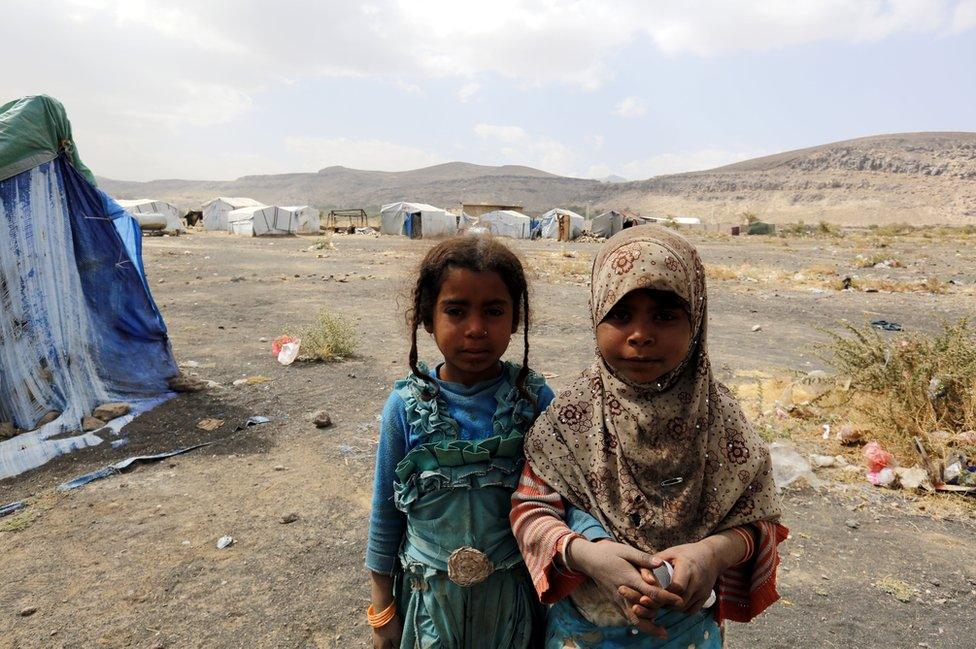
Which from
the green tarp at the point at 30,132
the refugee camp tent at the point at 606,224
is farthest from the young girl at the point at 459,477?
the refugee camp tent at the point at 606,224

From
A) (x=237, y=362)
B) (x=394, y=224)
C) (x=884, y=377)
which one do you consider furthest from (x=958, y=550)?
(x=394, y=224)

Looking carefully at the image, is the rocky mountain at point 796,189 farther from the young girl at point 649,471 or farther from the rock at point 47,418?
the young girl at point 649,471

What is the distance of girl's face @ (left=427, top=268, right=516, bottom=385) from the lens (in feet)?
4.85

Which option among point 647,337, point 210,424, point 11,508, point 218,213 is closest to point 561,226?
point 218,213

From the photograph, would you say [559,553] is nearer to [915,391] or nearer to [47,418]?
[915,391]

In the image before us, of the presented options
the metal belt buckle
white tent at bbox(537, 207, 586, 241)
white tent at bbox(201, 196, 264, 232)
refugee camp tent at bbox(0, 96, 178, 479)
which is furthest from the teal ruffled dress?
white tent at bbox(201, 196, 264, 232)

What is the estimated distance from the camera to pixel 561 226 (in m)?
38.8

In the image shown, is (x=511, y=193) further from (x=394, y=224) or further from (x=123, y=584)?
(x=123, y=584)

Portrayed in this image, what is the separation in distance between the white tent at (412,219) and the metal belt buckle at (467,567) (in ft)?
118

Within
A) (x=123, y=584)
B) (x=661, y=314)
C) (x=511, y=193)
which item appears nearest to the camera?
(x=661, y=314)

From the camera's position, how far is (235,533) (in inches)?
129

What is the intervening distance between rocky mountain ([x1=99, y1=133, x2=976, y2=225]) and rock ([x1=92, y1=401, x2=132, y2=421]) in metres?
61.4

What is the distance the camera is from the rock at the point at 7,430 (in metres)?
4.41

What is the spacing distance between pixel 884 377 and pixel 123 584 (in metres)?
5.11
